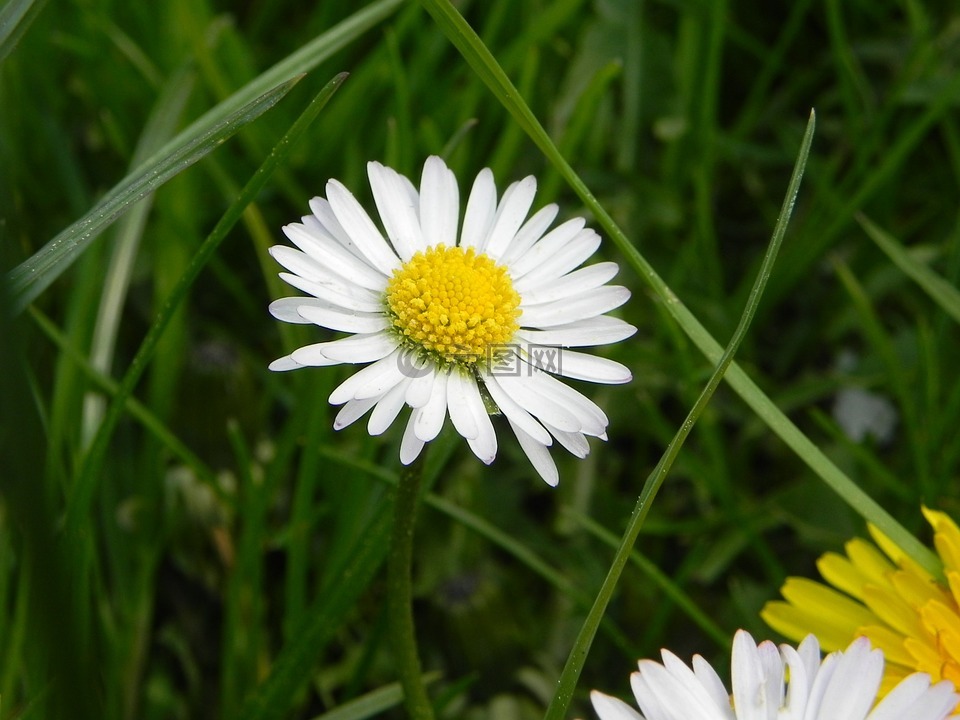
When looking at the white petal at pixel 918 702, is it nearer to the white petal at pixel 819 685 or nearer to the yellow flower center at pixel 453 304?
the white petal at pixel 819 685

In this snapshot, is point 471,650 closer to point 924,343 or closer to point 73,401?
point 73,401

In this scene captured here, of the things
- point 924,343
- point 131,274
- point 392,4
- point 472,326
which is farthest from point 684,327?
point 131,274

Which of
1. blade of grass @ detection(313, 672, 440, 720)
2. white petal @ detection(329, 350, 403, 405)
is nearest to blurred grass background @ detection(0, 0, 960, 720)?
blade of grass @ detection(313, 672, 440, 720)

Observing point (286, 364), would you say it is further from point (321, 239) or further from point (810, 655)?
point (810, 655)

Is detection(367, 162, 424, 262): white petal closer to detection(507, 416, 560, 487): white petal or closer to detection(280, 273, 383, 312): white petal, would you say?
detection(280, 273, 383, 312): white petal

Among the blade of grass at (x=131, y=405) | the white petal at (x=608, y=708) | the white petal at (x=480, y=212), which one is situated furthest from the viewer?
the blade of grass at (x=131, y=405)

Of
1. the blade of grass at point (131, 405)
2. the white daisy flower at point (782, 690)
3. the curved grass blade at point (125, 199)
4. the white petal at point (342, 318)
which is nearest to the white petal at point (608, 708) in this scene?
the white daisy flower at point (782, 690)
